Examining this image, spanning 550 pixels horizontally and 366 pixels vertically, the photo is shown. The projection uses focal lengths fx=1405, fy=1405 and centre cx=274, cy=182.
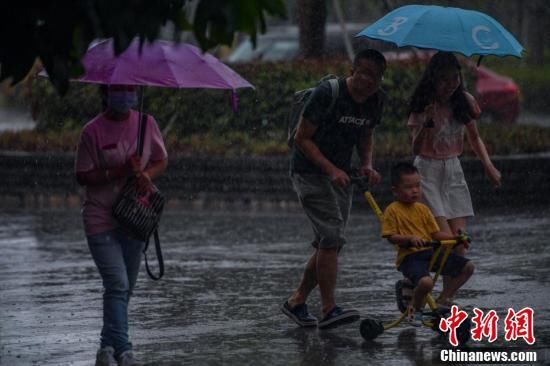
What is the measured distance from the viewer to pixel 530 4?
3809 cm

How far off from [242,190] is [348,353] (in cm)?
830

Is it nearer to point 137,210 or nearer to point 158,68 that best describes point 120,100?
point 158,68

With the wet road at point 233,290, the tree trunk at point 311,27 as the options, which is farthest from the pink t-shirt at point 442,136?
the tree trunk at point 311,27

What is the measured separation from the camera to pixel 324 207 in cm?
857

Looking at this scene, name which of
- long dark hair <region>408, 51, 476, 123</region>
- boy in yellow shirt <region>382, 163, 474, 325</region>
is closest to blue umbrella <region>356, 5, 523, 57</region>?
long dark hair <region>408, 51, 476, 123</region>

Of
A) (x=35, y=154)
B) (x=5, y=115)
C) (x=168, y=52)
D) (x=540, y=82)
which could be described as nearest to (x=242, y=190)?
(x=35, y=154)

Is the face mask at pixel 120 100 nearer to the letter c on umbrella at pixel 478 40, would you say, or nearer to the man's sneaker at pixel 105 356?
the man's sneaker at pixel 105 356

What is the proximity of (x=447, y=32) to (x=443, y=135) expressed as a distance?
72 cm

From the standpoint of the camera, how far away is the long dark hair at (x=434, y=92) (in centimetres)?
894

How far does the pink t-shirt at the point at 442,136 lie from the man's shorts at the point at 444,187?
0.05 metres

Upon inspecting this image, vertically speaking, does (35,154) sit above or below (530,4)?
above

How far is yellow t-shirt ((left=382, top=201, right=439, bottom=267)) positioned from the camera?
8.27m

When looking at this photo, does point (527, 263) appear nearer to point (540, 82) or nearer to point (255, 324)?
point (255, 324)

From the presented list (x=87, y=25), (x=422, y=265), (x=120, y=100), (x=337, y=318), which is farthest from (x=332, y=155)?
(x=87, y=25)
